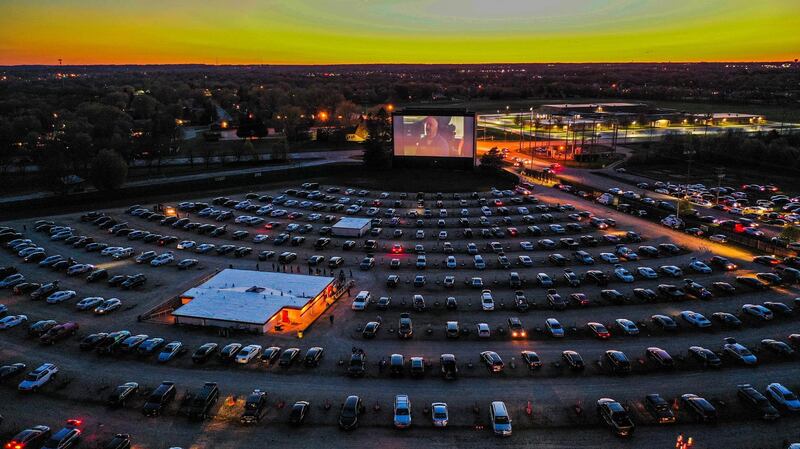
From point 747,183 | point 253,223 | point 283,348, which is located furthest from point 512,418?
point 747,183

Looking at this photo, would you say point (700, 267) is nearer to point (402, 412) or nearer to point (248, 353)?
point (402, 412)

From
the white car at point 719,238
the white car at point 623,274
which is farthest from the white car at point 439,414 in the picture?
the white car at point 719,238

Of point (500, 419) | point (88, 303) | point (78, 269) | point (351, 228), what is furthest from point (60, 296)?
point (500, 419)

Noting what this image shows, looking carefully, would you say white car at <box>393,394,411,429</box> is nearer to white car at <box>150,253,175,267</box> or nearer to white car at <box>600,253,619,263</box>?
white car at <box>600,253,619,263</box>

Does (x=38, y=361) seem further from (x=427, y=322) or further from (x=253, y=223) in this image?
(x=253, y=223)

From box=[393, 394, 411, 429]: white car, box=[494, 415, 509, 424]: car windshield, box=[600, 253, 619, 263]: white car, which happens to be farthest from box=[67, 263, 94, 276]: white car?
box=[600, 253, 619, 263]: white car

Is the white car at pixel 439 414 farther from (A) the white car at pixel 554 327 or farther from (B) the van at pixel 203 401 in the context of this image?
(B) the van at pixel 203 401

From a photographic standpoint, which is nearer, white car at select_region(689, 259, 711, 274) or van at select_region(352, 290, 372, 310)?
van at select_region(352, 290, 372, 310)

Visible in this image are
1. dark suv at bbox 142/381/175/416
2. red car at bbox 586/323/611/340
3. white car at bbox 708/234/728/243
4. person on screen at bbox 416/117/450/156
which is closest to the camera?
dark suv at bbox 142/381/175/416
